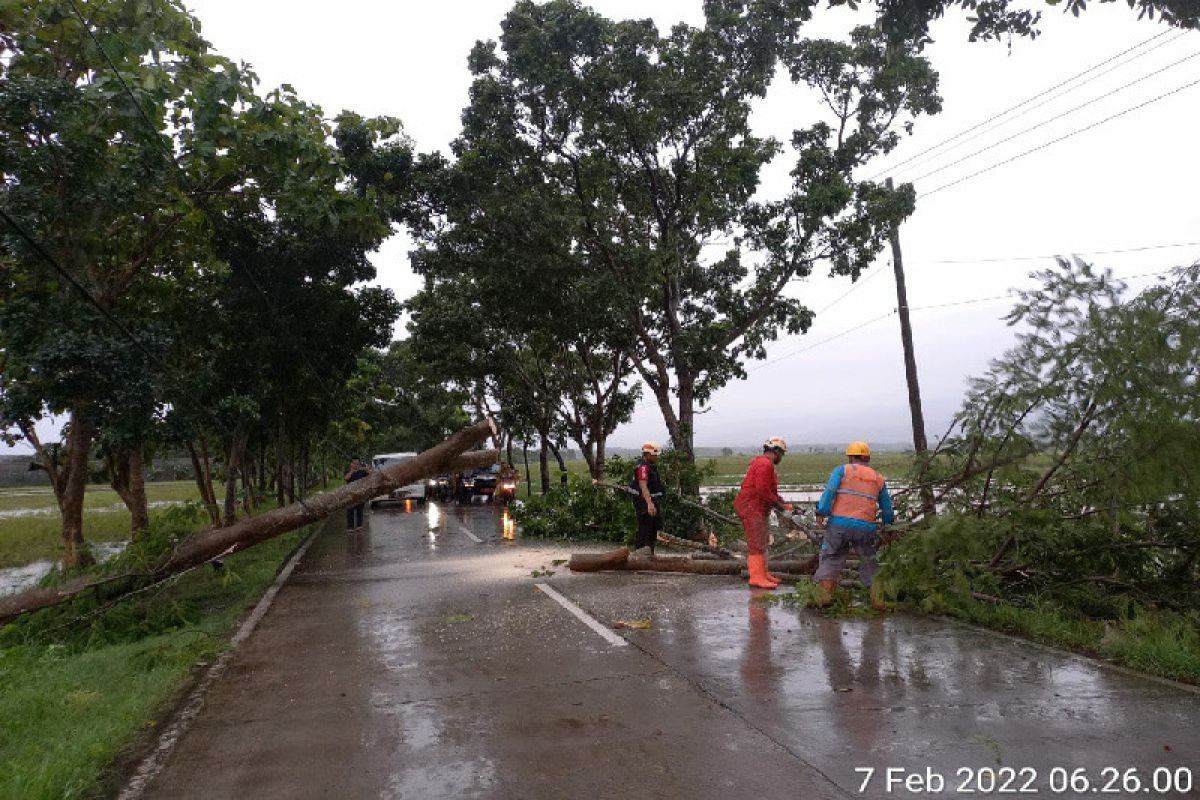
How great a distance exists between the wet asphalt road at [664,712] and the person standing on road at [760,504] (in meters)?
0.94

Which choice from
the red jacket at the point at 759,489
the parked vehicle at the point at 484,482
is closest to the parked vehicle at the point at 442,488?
the parked vehicle at the point at 484,482

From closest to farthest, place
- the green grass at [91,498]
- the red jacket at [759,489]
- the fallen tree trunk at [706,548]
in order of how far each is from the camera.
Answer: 1. the red jacket at [759,489]
2. the fallen tree trunk at [706,548]
3. the green grass at [91,498]

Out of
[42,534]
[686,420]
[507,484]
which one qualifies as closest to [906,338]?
[686,420]

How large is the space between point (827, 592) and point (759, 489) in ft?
5.10

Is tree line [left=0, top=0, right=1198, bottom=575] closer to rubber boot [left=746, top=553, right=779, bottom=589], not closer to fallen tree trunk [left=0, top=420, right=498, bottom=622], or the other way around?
fallen tree trunk [left=0, top=420, right=498, bottom=622]

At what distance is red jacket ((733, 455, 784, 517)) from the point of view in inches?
384

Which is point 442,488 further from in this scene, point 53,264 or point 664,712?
point 664,712

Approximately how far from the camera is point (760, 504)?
9.90 m

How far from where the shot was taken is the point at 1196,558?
7.58 meters

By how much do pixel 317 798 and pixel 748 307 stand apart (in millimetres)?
17157

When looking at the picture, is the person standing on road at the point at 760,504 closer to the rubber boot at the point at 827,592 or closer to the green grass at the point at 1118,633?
the rubber boot at the point at 827,592

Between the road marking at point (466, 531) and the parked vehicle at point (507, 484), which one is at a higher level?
the parked vehicle at point (507, 484)

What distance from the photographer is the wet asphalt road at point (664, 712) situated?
4.40m

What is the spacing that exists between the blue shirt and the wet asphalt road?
3.01 ft
